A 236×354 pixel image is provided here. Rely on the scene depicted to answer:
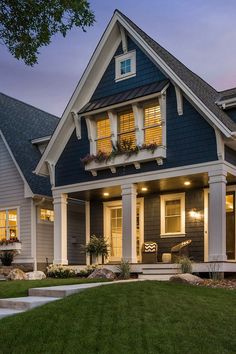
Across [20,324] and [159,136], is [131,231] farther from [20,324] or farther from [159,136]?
[20,324]

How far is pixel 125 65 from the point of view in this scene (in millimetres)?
17219

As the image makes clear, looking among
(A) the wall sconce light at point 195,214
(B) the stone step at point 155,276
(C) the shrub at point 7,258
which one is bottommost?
(C) the shrub at point 7,258

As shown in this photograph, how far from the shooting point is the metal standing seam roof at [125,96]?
1574cm

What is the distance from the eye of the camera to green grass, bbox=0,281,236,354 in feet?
21.5

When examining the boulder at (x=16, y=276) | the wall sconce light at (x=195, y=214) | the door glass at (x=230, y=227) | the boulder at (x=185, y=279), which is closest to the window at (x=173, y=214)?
the wall sconce light at (x=195, y=214)

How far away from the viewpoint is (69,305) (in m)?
8.49

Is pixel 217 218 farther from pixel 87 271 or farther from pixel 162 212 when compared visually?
pixel 87 271

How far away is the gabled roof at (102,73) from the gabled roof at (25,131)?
2113 mm

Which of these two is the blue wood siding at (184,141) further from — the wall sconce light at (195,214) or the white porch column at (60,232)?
the wall sconce light at (195,214)

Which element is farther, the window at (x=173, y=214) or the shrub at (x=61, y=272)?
the window at (x=173, y=214)

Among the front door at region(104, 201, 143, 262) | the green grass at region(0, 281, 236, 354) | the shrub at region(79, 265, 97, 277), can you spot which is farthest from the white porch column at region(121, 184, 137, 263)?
the green grass at region(0, 281, 236, 354)

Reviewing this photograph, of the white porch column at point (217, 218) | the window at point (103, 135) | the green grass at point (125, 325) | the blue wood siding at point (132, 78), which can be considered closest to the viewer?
the green grass at point (125, 325)

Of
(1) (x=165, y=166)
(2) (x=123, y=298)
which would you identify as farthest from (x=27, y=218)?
(2) (x=123, y=298)

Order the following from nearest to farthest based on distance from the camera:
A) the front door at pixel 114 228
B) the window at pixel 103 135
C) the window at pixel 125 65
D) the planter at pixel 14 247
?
the window at pixel 125 65 < the window at pixel 103 135 < the front door at pixel 114 228 < the planter at pixel 14 247
